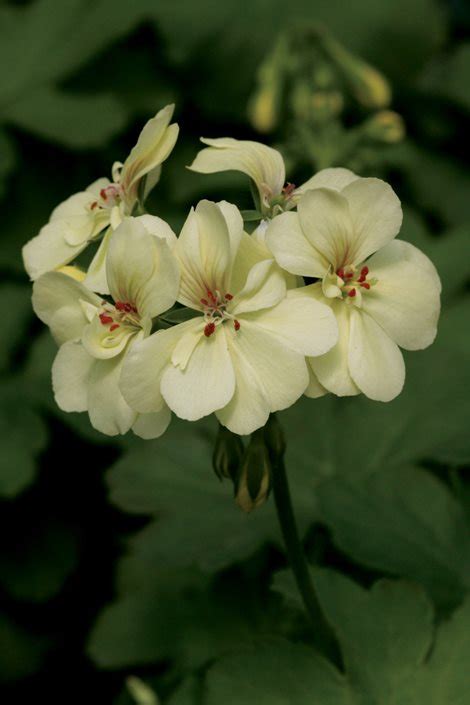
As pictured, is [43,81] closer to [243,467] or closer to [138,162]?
[138,162]

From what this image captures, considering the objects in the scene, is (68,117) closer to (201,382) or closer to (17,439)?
(17,439)

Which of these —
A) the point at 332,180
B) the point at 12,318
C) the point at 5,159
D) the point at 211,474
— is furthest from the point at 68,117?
the point at 332,180

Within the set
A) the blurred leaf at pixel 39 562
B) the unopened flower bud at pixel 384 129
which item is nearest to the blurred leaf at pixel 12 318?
the blurred leaf at pixel 39 562

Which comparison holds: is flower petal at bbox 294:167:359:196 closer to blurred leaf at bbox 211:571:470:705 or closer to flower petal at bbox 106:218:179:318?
flower petal at bbox 106:218:179:318

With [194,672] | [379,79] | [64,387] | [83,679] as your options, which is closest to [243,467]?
[64,387]

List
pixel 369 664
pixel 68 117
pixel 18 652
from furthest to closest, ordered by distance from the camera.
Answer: pixel 68 117, pixel 18 652, pixel 369 664

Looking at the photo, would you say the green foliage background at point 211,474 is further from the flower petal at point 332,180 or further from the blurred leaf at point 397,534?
the flower petal at point 332,180

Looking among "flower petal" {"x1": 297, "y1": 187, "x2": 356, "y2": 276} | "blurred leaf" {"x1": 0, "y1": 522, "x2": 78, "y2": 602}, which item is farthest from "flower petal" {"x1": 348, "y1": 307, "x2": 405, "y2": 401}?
"blurred leaf" {"x1": 0, "y1": 522, "x2": 78, "y2": 602}
